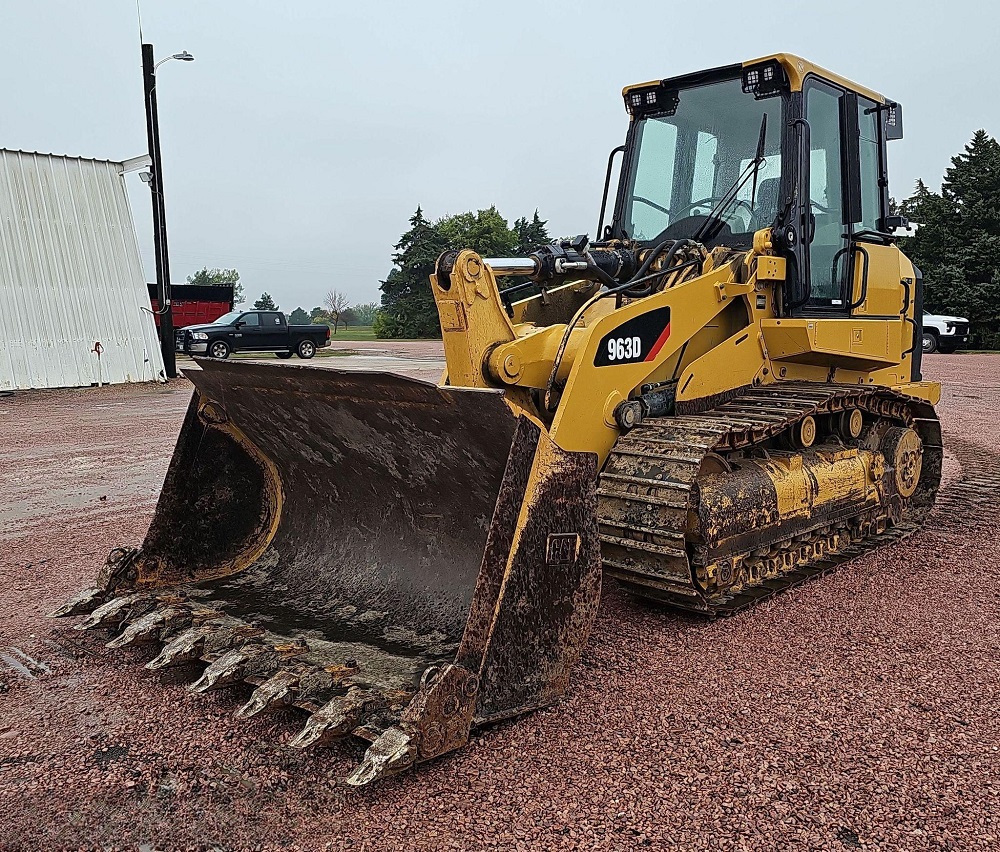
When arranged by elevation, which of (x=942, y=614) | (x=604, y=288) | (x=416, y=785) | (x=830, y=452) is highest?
(x=604, y=288)

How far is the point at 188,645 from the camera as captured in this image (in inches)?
143

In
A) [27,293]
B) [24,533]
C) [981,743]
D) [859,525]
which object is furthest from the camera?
[27,293]

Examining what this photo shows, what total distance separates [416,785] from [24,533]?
15.1ft

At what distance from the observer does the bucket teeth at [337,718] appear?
291cm

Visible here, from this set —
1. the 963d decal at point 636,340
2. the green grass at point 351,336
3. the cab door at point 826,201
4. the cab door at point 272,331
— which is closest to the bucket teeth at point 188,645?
the 963d decal at point 636,340

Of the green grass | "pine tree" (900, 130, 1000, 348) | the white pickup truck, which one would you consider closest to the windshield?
the white pickup truck

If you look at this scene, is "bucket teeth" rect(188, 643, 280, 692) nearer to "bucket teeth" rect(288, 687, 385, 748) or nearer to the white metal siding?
"bucket teeth" rect(288, 687, 385, 748)

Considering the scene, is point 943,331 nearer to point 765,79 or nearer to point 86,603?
point 765,79

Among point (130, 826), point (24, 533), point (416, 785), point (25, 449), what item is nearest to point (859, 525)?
point (416, 785)

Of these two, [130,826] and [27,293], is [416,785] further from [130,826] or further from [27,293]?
[27,293]

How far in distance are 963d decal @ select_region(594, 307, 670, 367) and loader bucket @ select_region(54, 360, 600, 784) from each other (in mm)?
1098

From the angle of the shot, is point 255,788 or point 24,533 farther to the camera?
point 24,533

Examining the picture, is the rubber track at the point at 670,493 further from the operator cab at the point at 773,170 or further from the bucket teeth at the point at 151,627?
the bucket teeth at the point at 151,627

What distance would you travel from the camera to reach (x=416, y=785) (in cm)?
296
